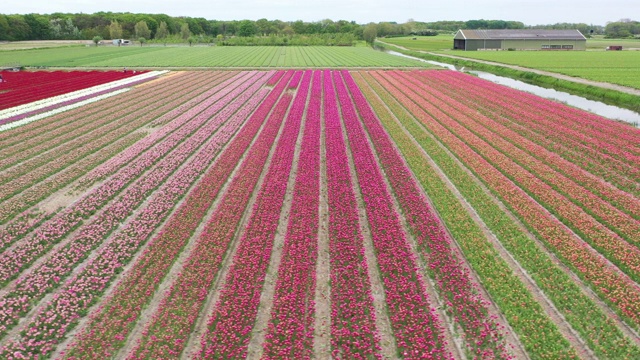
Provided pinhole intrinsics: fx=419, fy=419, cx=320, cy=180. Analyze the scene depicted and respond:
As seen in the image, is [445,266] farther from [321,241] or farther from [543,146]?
[543,146]

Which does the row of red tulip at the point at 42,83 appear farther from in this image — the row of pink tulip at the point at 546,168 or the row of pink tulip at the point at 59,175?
the row of pink tulip at the point at 546,168

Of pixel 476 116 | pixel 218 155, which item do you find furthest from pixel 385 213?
pixel 476 116

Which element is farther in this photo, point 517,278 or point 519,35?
point 519,35

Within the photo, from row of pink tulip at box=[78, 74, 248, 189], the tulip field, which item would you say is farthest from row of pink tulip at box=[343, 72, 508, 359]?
row of pink tulip at box=[78, 74, 248, 189]

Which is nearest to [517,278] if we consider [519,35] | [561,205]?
[561,205]

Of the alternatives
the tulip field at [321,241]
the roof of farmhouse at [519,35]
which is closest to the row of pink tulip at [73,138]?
A: the tulip field at [321,241]

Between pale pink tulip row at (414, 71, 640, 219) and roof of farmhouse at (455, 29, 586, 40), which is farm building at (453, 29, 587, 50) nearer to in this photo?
roof of farmhouse at (455, 29, 586, 40)

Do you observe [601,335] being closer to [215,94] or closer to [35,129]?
[35,129]

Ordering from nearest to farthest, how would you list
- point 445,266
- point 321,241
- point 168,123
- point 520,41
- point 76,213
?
point 445,266
point 321,241
point 76,213
point 168,123
point 520,41
